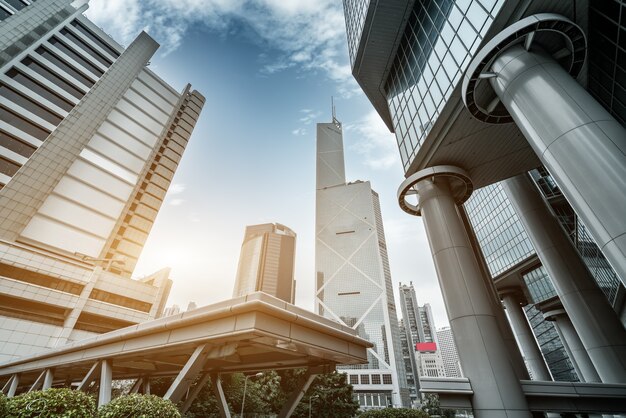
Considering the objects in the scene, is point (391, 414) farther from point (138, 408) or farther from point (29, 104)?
point (29, 104)

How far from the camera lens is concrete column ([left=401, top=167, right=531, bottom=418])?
34.9 feet

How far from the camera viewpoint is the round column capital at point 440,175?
15.9 metres

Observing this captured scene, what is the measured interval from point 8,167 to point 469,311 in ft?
165

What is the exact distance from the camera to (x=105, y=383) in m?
10.8

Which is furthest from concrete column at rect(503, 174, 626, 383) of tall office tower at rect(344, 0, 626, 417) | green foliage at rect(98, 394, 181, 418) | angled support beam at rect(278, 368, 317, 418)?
green foliage at rect(98, 394, 181, 418)

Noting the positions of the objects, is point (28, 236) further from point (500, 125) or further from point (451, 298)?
point (500, 125)

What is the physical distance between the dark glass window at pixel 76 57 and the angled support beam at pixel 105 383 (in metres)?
56.9

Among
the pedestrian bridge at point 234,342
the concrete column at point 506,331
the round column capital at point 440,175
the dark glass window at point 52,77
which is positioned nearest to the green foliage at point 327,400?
the concrete column at point 506,331

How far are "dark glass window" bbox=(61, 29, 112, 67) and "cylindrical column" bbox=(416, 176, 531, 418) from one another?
62882 mm

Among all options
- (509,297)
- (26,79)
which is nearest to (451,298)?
(509,297)

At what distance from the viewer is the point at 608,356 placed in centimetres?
1438

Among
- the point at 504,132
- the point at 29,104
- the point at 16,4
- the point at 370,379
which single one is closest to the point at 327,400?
the point at 504,132

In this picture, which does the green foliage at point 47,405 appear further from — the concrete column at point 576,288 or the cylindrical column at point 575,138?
the concrete column at point 576,288

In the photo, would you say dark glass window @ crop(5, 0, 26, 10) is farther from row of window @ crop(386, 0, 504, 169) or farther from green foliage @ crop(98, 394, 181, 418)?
green foliage @ crop(98, 394, 181, 418)
